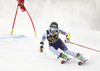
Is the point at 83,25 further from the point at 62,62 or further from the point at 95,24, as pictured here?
the point at 62,62

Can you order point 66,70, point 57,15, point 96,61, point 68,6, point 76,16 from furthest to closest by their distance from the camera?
1. point 76,16
2. point 68,6
3. point 57,15
4. point 96,61
5. point 66,70

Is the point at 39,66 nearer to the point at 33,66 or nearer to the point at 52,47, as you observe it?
the point at 33,66

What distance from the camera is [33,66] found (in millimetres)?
3359

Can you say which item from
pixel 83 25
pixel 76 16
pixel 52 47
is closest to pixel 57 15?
pixel 83 25

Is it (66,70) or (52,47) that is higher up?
(52,47)

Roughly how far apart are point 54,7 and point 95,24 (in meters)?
12.9

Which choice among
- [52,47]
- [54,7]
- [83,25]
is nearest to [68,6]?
[54,7]

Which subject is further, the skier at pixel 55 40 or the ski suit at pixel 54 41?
the ski suit at pixel 54 41

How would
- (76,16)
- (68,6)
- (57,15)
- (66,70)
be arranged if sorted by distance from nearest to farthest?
(66,70)
(57,15)
(68,6)
(76,16)

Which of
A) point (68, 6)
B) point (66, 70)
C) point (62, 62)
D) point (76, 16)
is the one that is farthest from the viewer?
point (76, 16)

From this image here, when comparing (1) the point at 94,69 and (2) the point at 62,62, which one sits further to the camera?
(2) the point at 62,62

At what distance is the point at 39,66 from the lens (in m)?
3.41

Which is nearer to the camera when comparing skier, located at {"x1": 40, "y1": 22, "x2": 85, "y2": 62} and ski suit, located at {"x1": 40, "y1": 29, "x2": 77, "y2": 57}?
skier, located at {"x1": 40, "y1": 22, "x2": 85, "y2": 62}

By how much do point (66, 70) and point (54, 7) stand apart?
1654 inches
